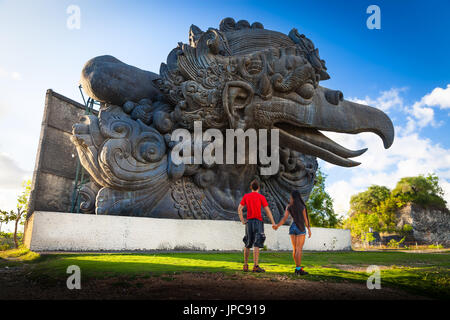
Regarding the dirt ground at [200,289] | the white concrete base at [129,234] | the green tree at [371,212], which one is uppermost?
the green tree at [371,212]

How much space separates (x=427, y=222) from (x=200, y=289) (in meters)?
34.5

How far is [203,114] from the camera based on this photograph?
728cm

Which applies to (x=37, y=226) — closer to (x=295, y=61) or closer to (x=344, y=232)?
(x=295, y=61)

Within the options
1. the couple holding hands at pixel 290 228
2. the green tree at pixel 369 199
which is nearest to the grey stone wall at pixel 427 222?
the green tree at pixel 369 199

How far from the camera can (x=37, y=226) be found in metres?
5.11

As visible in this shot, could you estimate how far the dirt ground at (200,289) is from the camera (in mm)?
2352

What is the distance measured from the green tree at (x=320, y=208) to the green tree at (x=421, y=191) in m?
18.6

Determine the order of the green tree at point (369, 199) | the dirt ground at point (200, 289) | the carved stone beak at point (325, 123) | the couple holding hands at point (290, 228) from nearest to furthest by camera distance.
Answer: the dirt ground at point (200, 289), the couple holding hands at point (290, 228), the carved stone beak at point (325, 123), the green tree at point (369, 199)

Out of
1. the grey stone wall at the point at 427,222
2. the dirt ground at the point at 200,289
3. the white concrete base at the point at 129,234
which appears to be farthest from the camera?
the grey stone wall at the point at 427,222

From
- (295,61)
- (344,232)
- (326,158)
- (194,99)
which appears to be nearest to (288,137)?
(326,158)

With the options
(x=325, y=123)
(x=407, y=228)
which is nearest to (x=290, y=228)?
(x=325, y=123)

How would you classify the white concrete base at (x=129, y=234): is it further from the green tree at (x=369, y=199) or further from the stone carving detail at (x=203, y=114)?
the green tree at (x=369, y=199)

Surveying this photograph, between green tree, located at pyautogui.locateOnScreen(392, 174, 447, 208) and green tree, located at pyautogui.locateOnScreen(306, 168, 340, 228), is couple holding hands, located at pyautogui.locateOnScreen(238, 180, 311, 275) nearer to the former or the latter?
green tree, located at pyautogui.locateOnScreen(306, 168, 340, 228)

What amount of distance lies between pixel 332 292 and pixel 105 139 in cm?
571
